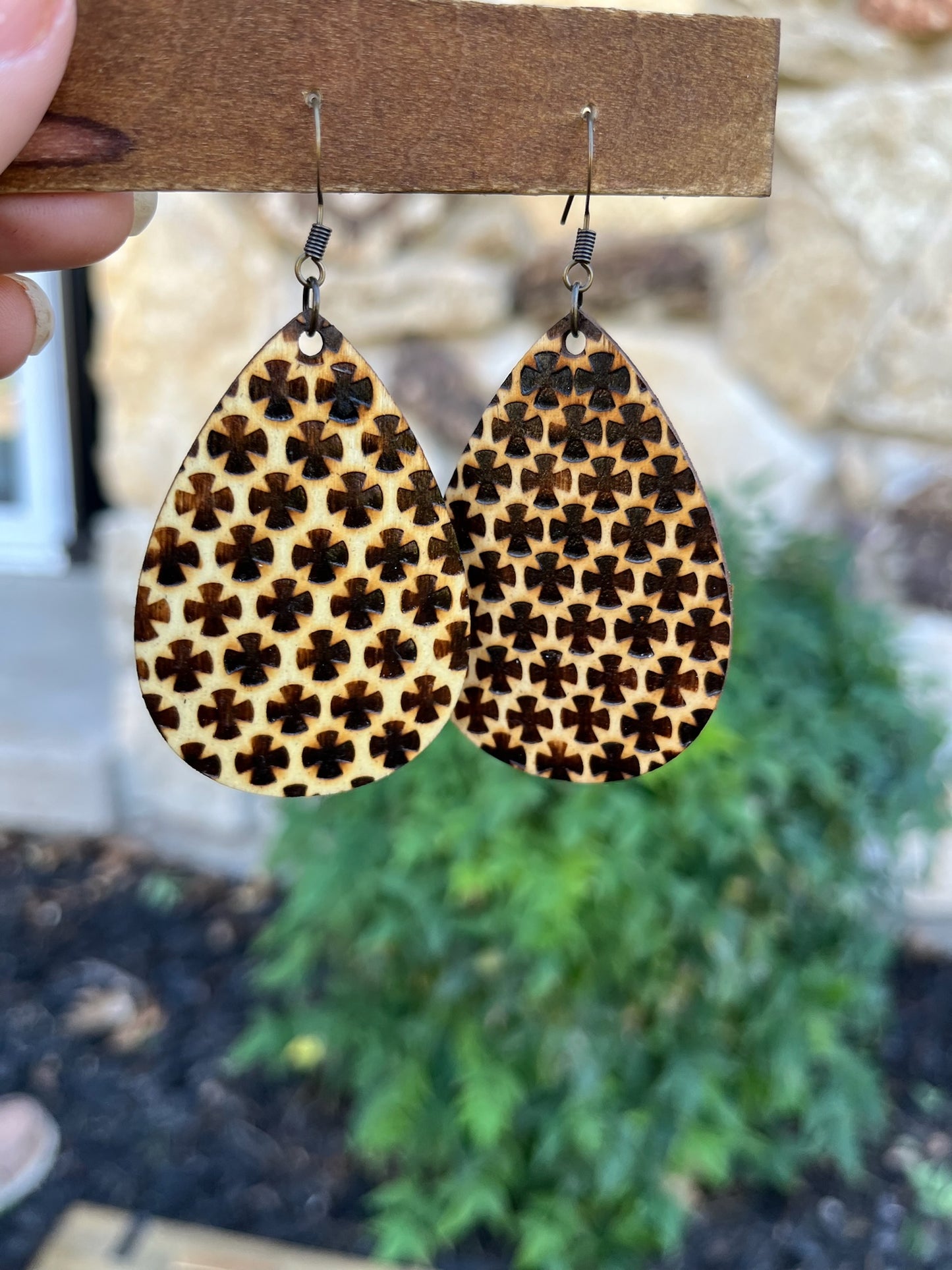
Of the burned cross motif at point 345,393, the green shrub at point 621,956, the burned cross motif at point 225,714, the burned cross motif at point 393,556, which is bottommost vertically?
the green shrub at point 621,956

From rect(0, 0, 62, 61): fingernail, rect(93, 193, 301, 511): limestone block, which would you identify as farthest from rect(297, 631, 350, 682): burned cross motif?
rect(93, 193, 301, 511): limestone block

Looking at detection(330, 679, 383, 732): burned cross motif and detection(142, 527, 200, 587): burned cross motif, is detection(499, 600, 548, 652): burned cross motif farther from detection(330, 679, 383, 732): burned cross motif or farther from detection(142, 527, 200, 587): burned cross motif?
detection(142, 527, 200, 587): burned cross motif

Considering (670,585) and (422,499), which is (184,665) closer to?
(422,499)

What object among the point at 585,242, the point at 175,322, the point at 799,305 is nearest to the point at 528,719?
the point at 585,242

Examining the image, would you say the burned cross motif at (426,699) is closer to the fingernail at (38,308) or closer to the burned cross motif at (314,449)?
the burned cross motif at (314,449)

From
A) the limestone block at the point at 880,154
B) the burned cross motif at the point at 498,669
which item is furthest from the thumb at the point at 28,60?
the limestone block at the point at 880,154

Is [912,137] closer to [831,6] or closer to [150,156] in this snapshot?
[831,6]
